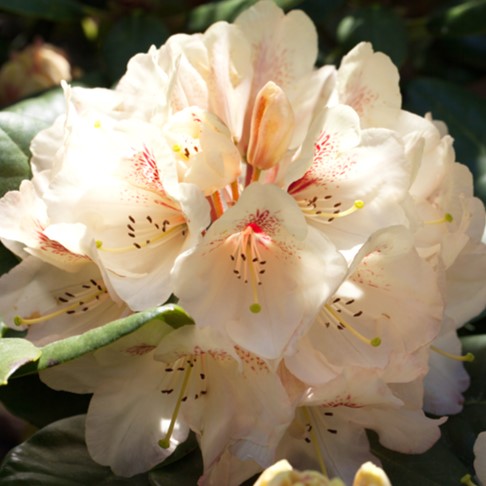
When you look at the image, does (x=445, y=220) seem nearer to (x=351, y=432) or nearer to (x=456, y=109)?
(x=351, y=432)

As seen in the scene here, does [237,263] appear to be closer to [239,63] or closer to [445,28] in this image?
[239,63]

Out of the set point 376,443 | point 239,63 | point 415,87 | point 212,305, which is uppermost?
point 239,63

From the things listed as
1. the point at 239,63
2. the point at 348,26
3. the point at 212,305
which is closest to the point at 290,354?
the point at 212,305

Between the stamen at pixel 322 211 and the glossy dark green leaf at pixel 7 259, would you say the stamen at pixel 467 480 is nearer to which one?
the stamen at pixel 322 211

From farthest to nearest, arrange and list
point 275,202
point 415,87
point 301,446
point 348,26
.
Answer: point 348,26 → point 415,87 → point 301,446 → point 275,202

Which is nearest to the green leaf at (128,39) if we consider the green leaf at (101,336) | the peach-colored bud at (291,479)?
the green leaf at (101,336)

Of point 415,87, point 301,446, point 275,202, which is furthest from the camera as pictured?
point 415,87

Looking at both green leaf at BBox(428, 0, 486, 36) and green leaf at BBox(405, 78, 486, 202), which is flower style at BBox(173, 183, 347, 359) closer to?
green leaf at BBox(405, 78, 486, 202)

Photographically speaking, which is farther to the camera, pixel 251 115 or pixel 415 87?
pixel 415 87
